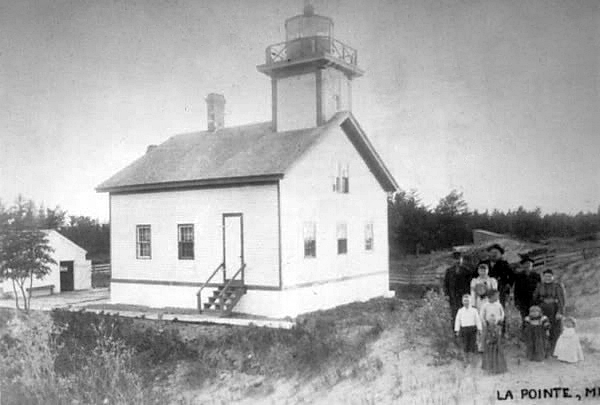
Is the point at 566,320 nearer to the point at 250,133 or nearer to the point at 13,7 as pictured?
the point at 13,7

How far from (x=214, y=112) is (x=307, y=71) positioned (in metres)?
4.29

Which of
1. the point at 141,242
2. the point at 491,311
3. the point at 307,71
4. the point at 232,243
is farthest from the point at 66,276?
the point at 491,311

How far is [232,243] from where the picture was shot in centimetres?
1611

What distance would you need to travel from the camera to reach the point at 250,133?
738 inches

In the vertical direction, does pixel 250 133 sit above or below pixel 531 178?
above

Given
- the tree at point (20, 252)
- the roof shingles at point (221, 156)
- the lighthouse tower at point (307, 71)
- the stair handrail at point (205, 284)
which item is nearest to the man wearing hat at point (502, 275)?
the roof shingles at point (221, 156)

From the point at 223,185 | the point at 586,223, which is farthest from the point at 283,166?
the point at 586,223

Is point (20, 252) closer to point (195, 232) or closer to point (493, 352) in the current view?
point (195, 232)

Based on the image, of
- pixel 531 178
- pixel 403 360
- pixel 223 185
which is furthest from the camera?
pixel 223 185

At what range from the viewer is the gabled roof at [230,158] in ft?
52.3

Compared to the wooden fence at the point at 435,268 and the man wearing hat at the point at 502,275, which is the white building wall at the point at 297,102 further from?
the man wearing hat at the point at 502,275

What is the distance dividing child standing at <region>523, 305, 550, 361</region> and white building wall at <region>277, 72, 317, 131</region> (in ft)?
33.8

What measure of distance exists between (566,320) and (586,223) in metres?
7.63

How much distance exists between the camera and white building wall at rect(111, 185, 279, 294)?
15.5m
